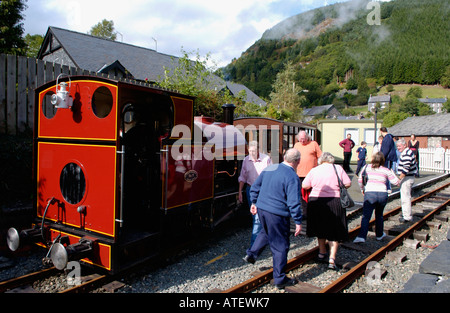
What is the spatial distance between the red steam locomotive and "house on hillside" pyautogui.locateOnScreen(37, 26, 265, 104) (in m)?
16.1

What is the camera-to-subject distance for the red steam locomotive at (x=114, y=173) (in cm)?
403

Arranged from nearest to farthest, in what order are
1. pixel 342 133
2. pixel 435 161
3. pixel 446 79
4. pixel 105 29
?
pixel 435 161 → pixel 342 133 → pixel 105 29 → pixel 446 79

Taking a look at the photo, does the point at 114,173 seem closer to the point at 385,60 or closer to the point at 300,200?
the point at 300,200

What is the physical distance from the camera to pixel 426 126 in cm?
4044

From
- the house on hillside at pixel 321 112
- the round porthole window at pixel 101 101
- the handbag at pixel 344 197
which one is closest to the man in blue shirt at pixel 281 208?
the handbag at pixel 344 197

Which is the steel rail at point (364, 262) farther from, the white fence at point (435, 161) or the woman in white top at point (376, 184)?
the white fence at point (435, 161)

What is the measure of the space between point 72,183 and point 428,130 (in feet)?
144

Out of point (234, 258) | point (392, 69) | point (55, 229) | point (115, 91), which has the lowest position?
point (234, 258)

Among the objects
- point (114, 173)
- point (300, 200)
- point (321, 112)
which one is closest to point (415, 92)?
point (321, 112)
